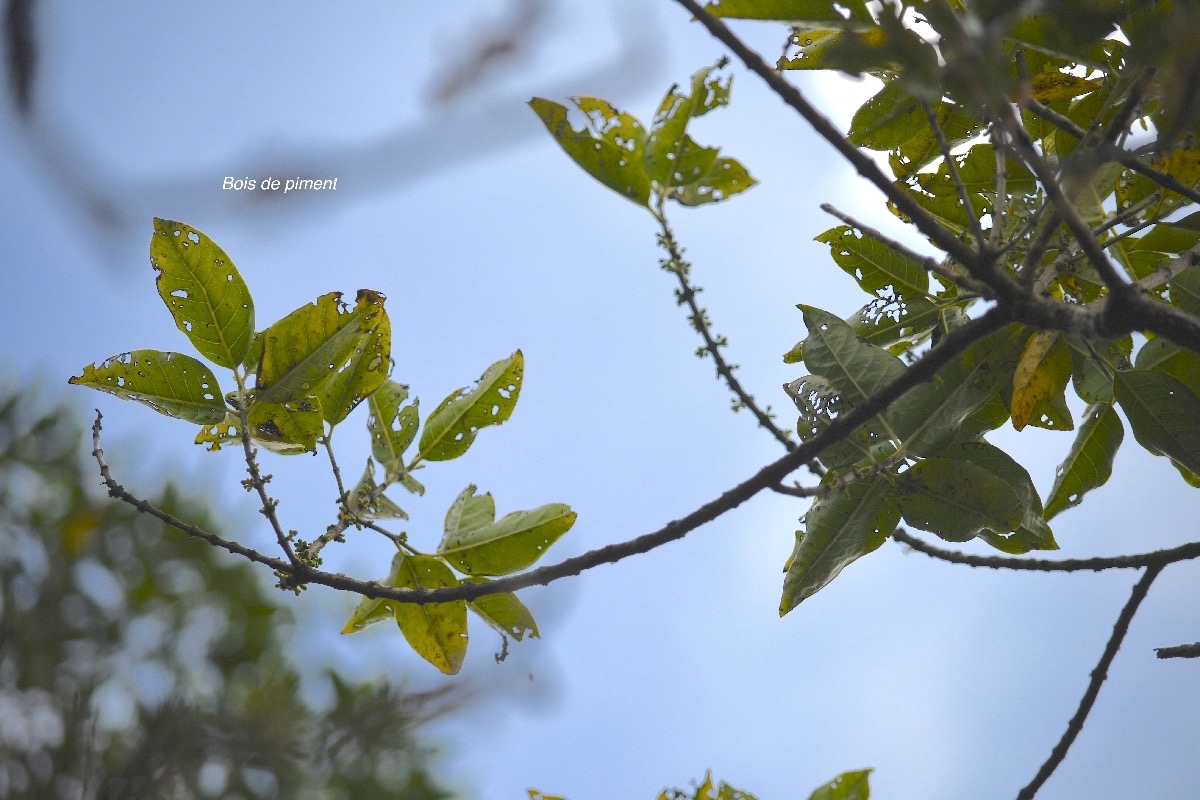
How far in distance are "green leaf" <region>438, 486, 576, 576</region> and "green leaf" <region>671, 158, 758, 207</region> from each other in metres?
0.54

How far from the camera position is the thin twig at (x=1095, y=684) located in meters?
1.33

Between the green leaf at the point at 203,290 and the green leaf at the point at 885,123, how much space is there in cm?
107

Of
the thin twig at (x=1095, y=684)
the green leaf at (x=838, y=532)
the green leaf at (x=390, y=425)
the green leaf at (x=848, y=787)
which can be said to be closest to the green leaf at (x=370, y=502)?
the green leaf at (x=390, y=425)

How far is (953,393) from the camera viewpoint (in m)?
1.22

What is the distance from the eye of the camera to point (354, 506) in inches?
55.6

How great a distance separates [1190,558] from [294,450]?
1489mm

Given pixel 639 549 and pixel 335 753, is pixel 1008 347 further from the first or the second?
pixel 335 753

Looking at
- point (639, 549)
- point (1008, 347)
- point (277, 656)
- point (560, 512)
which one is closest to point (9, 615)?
point (277, 656)

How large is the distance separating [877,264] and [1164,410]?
0.49m

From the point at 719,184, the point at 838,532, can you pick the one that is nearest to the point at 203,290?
the point at 719,184

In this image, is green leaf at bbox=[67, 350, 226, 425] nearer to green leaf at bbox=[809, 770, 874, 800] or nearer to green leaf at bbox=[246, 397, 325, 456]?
green leaf at bbox=[246, 397, 325, 456]

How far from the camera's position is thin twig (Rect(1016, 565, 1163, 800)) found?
1.33 meters

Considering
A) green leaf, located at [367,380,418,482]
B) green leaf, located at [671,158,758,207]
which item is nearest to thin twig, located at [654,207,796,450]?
green leaf, located at [671,158,758,207]

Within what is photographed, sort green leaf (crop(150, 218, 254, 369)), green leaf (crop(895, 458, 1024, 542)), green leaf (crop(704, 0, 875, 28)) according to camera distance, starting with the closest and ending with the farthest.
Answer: green leaf (crop(704, 0, 875, 28)) → green leaf (crop(895, 458, 1024, 542)) → green leaf (crop(150, 218, 254, 369))
